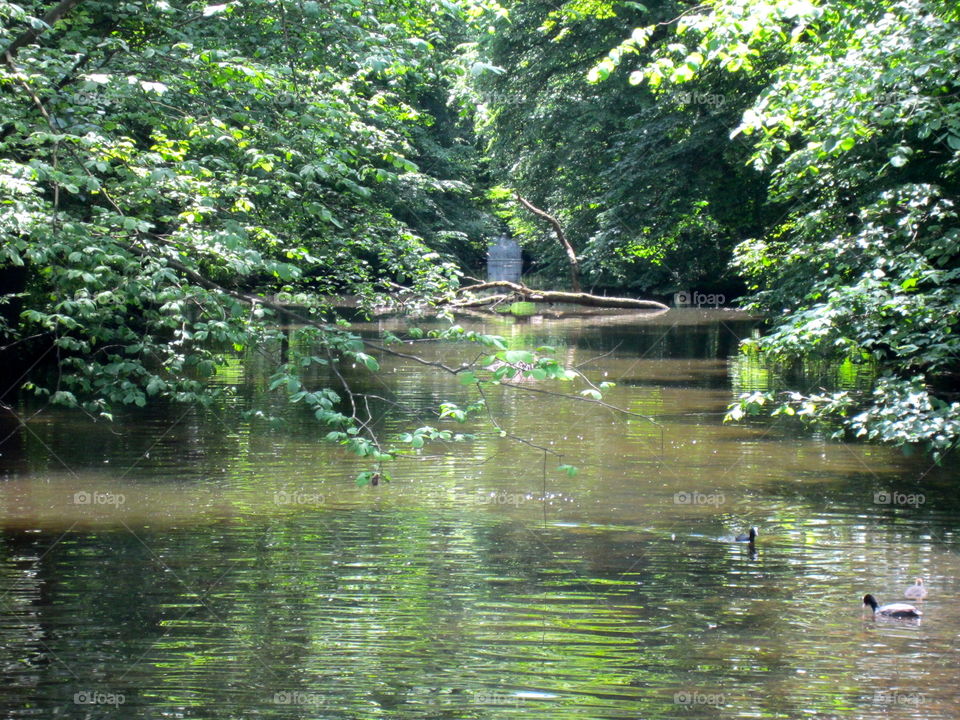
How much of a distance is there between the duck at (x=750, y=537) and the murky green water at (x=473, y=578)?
15 cm

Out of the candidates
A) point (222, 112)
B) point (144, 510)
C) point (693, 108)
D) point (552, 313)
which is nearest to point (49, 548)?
point (144, 510)

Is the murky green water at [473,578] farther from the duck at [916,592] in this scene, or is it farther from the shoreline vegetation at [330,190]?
the shoreline vegetation at [330,190]

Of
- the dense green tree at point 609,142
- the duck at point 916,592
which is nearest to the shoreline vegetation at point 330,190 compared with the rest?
the duck at point 916,592

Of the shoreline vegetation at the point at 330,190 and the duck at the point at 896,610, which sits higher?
the shoreline vegetation at the point at 330,190

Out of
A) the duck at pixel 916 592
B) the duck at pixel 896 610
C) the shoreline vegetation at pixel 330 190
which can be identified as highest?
the shoreline vegetation at pixel 330 190

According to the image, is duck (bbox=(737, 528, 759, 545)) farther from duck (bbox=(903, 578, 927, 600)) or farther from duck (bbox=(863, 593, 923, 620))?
duck (bbox=(863, 593, 923, 620))

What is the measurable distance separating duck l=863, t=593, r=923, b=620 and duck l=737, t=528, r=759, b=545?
180 centimetres

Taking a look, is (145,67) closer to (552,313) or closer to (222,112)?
(222,112)

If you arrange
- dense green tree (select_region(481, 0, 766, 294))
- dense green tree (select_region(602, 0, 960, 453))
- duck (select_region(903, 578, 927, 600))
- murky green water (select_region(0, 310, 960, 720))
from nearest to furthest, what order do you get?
murky green water (select_region(0, 310, 960, 720))
duck (select_region(903, 578, 927, 600))
dense green tree (select_region(602, 0, 960, 453))
dense green tree (select_region(481, 0, 766, 294))

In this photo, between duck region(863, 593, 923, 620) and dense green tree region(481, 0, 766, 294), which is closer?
duck region(863, 593, 923, 620)

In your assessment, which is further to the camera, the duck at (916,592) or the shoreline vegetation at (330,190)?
the duck at (916,592)

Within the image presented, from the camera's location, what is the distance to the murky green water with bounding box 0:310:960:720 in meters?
6.35

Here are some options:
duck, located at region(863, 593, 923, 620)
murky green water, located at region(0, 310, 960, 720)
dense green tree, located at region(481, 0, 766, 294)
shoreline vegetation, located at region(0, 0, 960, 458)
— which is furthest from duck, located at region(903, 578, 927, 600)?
dense green tree, located at region(481, 0, 766, 294)

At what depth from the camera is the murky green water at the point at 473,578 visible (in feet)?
20.8
